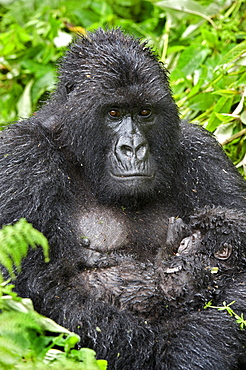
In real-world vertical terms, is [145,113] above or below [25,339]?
above

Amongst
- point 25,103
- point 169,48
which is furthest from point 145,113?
point 25,103

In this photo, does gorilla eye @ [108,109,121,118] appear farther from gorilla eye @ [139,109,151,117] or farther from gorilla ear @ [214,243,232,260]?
gorilla ear @ [214,243,232,260]

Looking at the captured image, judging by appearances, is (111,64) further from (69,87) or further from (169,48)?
(169,48)

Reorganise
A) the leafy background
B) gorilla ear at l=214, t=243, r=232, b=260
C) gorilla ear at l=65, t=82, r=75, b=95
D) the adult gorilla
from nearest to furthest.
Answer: the adult gorilla < gorilla ear at l=214, t=243, r=232, b=260 < gorilla ear at l=65, t=82, r=75, b=95 < the leafy background

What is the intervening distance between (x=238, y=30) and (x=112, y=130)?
321 cm

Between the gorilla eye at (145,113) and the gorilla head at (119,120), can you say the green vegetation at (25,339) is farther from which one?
the gorilla eye at (145,113)

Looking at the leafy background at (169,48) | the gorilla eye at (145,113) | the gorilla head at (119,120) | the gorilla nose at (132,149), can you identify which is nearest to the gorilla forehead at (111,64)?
the gorilla head at (119,120)

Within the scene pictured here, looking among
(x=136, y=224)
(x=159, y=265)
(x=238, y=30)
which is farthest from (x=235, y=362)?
(x=238, y=30)

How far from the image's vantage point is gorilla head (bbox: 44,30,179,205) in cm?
370

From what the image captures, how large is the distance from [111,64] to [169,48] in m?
3.04

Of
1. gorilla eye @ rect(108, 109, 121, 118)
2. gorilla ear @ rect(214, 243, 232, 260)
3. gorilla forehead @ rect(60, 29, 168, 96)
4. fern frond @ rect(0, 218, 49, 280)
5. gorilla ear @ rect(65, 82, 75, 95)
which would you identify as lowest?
gorilla ear @ rect(214, 243, 232, 260)

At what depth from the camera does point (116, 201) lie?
3.88 m

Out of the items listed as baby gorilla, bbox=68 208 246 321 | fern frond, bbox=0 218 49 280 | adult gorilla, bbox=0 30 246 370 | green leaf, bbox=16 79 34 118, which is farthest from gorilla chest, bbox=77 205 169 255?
green leaf, bbox=16 79 34 118

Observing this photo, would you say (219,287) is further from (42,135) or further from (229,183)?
(42,135)
